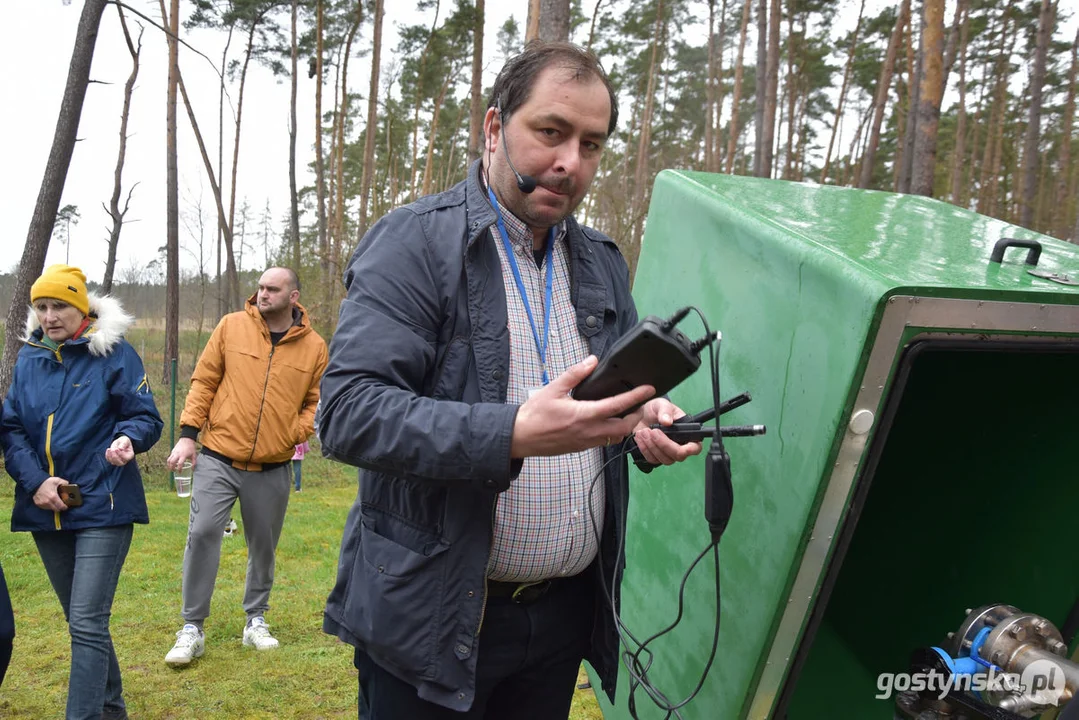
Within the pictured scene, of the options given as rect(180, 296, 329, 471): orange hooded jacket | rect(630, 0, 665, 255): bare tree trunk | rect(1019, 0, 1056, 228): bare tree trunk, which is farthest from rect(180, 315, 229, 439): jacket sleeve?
rect(630, 0, 665, 255): bare tree trunk

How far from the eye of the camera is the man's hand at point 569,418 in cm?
110

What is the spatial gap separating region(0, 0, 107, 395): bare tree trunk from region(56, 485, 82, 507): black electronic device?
5.94 metres

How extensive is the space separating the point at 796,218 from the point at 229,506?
3384mm

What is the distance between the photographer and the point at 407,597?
4.51 feet

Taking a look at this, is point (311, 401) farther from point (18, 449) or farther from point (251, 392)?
point (18, 449)

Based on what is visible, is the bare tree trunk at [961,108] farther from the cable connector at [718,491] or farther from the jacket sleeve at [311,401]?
the cable connector at [718,491]

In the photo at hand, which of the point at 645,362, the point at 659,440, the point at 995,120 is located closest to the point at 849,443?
the point at 659,440

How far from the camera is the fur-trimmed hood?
313cm

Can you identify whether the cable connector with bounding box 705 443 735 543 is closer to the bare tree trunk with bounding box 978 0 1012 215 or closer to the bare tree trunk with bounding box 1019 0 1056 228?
the bare tree trunk with bounding box 1019 0 1056 228

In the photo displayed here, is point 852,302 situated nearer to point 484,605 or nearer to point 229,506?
point 484,605

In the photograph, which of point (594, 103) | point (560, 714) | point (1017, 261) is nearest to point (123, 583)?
point (560, 714)

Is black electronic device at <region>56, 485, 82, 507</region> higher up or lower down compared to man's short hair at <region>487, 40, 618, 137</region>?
lower down

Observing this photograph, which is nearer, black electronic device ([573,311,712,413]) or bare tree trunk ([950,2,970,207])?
black electronic device ([573,311,712,413])

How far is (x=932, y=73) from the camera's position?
693 centimetres
